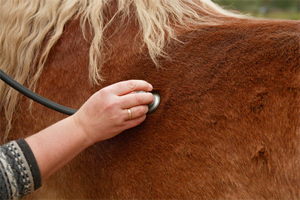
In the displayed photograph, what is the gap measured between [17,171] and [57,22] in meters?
0.58

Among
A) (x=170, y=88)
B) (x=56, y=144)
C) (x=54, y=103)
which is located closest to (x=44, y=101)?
(x=54, y=103)

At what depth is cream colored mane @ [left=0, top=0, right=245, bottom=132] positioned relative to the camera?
0.97m

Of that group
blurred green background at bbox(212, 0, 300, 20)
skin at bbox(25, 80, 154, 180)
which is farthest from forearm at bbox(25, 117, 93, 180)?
blurred green background at bbox(212, 0, 300, 20)

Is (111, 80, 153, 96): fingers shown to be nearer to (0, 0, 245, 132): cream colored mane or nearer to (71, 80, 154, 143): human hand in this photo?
(71, 80, 154, 143): human hand

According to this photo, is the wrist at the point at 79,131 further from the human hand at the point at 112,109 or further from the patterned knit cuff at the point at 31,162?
the patterned knit cuff at the point at 31,162

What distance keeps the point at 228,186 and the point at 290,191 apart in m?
0.15

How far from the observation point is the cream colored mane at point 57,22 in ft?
3.19

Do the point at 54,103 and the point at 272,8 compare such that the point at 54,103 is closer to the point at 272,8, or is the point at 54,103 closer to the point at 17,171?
the point at 17,171

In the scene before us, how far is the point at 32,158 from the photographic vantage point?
786mm

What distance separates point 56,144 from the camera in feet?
2.68

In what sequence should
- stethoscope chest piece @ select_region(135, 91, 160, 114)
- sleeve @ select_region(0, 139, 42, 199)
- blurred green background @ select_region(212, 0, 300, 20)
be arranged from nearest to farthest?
1. sleeve @ select_region(0, 139, 42, 199)
2. stethoscope chest piece @ select_region(135, 91, 160, 114)
3. blurred green background @ select_region(212, 0, 300, 20)

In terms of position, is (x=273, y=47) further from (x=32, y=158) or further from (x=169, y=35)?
(x=32, y=158)

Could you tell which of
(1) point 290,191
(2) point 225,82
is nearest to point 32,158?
(2) point 225,82

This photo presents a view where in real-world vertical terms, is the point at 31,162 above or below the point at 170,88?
below
